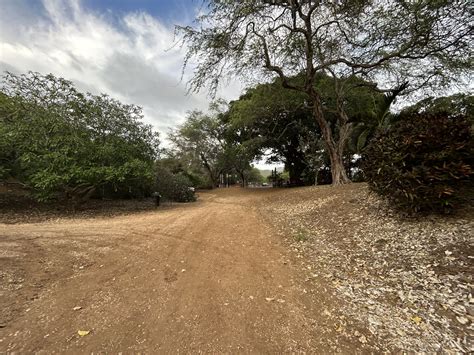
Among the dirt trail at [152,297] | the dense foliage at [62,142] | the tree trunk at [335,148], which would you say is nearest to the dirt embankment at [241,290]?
the dirt trail at [152,297]

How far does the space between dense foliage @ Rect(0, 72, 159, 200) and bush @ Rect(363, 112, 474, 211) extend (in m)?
7.54

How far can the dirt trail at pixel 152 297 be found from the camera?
1999 millimetres

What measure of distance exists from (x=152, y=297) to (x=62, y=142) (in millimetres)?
7258

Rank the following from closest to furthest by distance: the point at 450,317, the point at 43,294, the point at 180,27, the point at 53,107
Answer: the point at 450,317 < the point at 43,294 < the point at 180,27 < the point at 53,107

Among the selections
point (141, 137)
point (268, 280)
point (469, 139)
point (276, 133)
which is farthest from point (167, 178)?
point (469, 139)

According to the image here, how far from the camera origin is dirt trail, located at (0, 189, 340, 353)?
1999 mm

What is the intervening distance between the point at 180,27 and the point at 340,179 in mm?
8295

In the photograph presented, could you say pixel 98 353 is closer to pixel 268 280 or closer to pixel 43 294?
pixel 43 294

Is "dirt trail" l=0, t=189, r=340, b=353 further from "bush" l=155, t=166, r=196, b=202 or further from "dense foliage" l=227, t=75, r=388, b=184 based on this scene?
"dense foliage" l=227, t=75, r=388, b=184

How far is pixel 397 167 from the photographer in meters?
4.22

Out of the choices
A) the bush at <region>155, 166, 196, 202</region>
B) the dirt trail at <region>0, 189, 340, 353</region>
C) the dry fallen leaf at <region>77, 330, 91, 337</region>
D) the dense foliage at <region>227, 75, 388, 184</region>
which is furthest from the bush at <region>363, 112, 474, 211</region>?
the bush at <region>155, 166, 196, 202</region>

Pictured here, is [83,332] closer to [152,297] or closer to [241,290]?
[152,297]

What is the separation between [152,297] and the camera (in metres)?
2.62

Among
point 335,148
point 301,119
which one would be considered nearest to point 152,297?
point 335,148
